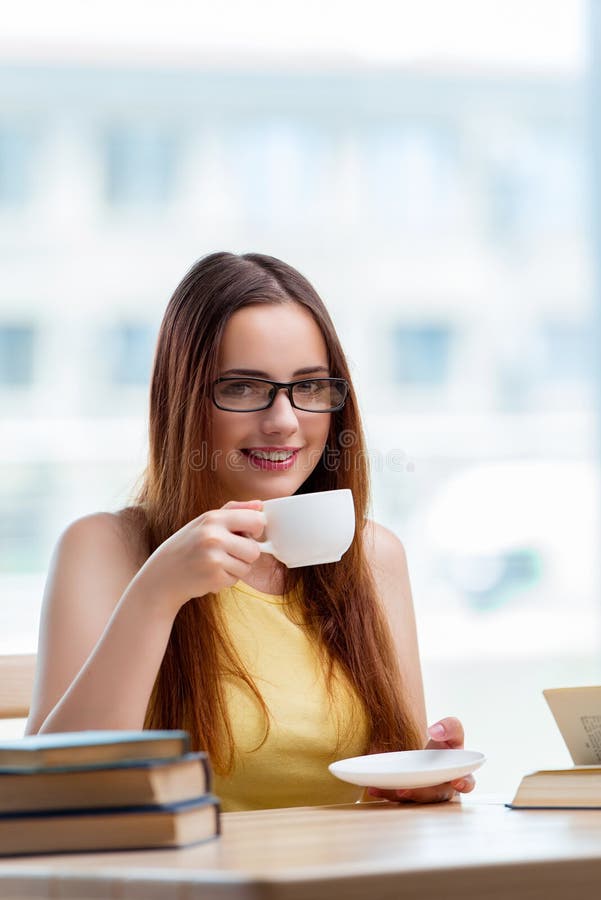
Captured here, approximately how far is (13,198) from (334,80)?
2.12 m

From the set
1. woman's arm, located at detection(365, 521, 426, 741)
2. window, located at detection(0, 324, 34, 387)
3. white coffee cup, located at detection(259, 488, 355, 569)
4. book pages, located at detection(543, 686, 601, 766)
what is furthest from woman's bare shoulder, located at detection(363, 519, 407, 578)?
window, located at detection(0, 324, 34, 387)

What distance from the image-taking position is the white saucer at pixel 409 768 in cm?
102

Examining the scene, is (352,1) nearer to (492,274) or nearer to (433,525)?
(492,274)

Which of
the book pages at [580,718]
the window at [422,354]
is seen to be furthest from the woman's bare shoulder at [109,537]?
the window at [422,354]

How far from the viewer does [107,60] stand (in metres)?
6.40

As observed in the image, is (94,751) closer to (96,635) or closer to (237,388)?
(96,635)

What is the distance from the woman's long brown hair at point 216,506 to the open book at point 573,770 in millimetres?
424

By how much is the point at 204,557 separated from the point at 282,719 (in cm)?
40

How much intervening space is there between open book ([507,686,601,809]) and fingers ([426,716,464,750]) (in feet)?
0.48

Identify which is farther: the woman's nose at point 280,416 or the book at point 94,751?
the woman's nose at point 280,416

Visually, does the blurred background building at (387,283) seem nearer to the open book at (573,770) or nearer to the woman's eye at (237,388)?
the woman's eye at (237,388)

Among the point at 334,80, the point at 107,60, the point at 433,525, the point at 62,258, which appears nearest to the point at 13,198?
the point at 62,258

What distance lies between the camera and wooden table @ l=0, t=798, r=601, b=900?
625 mm

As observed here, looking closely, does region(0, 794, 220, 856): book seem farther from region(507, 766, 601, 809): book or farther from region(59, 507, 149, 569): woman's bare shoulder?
region(59, 507, 149, 569): woman's bare shoulder
